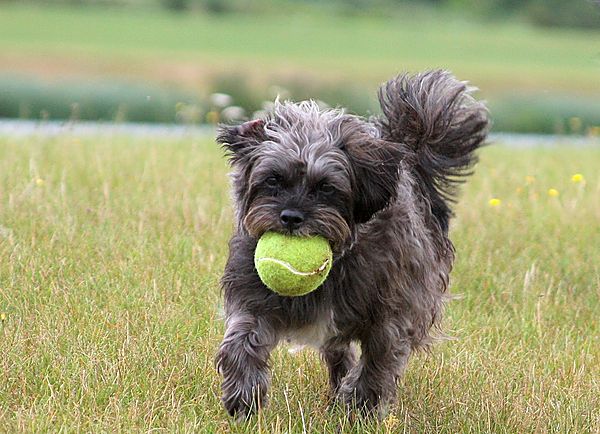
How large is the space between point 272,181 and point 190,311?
5.86 ft

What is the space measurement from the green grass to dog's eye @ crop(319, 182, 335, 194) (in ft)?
3.18

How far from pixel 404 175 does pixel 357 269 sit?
76 cm

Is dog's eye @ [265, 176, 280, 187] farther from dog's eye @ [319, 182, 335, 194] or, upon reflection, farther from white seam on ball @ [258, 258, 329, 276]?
white seam on ball @ [258, 258, 329, 276]

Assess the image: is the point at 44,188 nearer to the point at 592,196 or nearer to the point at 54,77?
the point at 592,196

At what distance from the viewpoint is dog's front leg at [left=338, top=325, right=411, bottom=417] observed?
533cm

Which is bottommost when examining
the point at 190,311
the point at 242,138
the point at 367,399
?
the point at 190,311

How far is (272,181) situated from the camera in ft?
16.0

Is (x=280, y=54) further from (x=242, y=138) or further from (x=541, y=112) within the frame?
(x=242, y=138)

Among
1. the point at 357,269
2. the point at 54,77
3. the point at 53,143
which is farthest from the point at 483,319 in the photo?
the point at 54,77

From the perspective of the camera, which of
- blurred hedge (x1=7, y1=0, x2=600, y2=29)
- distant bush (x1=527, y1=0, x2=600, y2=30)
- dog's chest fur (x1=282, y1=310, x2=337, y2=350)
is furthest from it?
blurred hedge (x1=7, y1=0, x2=600, y2=29)

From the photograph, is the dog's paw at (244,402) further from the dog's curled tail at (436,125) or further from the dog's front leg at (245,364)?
the dog's curled tail at (436,125)

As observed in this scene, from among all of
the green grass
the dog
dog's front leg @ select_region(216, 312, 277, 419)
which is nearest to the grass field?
the green grass

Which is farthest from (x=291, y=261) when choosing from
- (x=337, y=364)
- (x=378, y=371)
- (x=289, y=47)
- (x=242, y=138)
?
(x=289, y=47)

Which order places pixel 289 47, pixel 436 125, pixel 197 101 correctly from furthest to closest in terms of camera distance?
pixel 289 47 < pixel 197 101 < pixel 436 125
